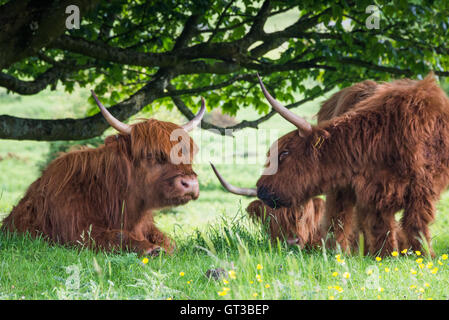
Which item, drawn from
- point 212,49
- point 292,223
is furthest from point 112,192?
point 212,49

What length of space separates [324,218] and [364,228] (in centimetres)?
50

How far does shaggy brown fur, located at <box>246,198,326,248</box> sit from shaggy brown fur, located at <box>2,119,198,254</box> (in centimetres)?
84

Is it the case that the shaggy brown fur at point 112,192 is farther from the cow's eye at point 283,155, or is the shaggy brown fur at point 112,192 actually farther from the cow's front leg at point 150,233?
the cow's eye at point 283,155

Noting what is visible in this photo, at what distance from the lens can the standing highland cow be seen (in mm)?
4633

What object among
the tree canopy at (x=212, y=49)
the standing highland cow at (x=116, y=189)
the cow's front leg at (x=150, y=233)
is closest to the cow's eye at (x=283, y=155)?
the standing highland cow at (x=116, y=189)

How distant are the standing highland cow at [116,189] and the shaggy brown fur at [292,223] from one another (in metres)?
0.84

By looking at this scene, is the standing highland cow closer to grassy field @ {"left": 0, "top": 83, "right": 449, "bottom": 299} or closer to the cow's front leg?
the cow's front leg

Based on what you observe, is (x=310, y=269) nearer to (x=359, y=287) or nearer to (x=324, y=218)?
(x=359, y=287)

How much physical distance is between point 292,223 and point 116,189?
1509 millimetres

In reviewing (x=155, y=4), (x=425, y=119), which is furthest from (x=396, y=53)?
(x=155, y=4)

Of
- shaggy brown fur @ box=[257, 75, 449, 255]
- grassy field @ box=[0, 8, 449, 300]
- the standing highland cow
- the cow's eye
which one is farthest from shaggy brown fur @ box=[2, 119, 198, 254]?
shaggy brown fur @ box=[257, 75, 449, 255]

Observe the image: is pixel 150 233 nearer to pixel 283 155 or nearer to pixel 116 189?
pixel 116 189

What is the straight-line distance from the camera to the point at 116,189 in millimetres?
4844
